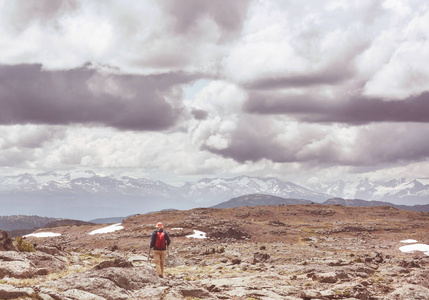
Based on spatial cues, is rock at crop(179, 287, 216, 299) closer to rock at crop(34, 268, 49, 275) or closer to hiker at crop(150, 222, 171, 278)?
hiker at crop(150, 222, 171, 278)

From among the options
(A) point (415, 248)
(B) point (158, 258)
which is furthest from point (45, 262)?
(A) point (415, 248)

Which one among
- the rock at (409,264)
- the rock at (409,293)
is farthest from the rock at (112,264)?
the rock at (409,264)

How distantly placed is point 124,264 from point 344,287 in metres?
13.8

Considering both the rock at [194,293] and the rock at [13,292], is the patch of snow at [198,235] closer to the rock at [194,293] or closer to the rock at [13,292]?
the rock at [194,293]

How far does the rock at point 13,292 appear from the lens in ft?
51.2

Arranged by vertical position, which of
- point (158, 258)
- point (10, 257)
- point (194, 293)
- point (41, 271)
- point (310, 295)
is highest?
point (10, 257)

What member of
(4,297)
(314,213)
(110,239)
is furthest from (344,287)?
(314,213)

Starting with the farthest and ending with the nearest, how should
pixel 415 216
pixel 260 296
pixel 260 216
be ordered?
pixel 415 216 → pixel 260 216 → pixel 260 296

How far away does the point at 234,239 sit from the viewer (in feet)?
259

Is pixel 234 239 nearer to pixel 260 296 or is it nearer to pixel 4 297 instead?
pixel 260 296

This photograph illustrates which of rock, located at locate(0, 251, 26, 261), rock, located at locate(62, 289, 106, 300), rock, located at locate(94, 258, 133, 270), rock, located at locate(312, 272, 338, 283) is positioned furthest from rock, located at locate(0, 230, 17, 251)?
rock, located at locate(312, 272, 338, 283)

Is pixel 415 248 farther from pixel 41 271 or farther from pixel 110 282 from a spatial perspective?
pixel 110 282

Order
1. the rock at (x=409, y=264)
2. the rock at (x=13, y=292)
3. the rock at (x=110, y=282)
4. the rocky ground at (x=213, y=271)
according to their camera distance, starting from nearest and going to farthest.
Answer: the rock at (x=13, y=292) < the rock at (x=110, y=282) < the rocky ground at (x=213, y=271) < the rock at (x=409, y=264)

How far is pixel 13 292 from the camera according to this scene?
15812mm
